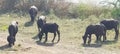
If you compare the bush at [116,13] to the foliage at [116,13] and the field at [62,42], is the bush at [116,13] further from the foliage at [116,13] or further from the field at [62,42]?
the field at [62,42]

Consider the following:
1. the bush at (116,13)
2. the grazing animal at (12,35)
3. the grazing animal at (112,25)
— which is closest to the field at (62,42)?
the grazing animal at (12,35)

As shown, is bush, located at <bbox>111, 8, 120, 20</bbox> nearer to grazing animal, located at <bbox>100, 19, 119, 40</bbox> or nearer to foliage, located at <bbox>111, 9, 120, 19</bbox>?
foliage, located at <bbox>111, 9, 120, 19</bbox>

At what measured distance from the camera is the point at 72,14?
2764cm

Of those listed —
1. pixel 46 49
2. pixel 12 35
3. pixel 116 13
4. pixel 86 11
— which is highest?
pixel 86 11

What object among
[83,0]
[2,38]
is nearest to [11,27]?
[2,38]

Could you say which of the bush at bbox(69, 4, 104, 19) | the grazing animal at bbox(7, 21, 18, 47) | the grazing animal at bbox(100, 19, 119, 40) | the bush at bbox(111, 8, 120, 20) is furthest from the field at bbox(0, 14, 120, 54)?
the bush at bbox(69, 4, 104, 19)

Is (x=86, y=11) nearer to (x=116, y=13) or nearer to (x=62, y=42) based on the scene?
(x=116, y=13)

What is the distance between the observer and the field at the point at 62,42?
17500 millimetres

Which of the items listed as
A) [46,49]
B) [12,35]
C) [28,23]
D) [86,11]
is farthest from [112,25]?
[86,11]

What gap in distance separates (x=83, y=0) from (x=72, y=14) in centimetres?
143

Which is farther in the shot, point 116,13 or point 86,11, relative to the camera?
point 86,11

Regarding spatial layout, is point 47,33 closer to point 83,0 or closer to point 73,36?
point 73,36

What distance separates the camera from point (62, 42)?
19.8 meters

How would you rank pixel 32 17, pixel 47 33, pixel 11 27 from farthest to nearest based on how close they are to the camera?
pixel 32 17 < pixel 47 33 < pixel 11 27
